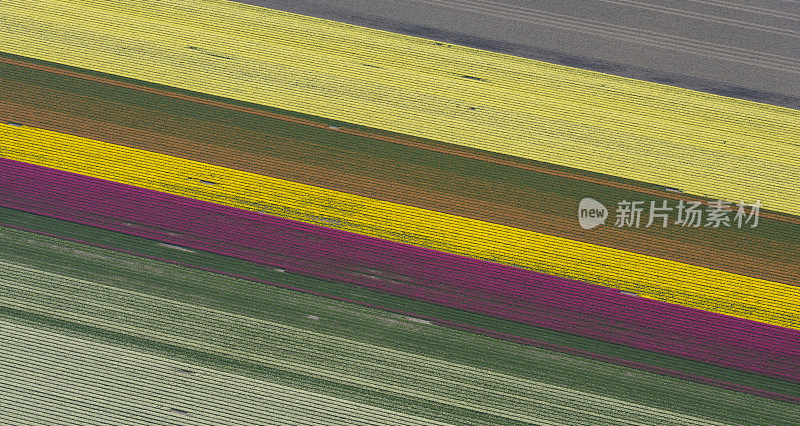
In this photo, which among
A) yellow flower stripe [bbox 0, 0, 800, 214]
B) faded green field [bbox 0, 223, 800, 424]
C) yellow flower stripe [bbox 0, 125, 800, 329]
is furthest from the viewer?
yellow flower stripe [bbox 0, 0, 800, 214]

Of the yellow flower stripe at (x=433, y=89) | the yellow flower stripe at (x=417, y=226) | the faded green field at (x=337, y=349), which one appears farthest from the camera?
the yellow flower stripe at (x=433, y=89)

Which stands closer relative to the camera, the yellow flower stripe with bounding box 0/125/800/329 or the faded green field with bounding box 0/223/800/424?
the faded green field with bounding box 0/223/800/424

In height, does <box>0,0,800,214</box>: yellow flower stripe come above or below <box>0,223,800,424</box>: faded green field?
above

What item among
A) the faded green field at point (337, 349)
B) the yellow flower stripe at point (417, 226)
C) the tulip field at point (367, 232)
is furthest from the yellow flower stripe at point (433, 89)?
the faded green field at point (337, 349)

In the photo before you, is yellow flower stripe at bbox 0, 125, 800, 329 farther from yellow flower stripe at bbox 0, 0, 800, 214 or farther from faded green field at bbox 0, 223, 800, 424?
yellow flower stripe at bbox 0, 0, 800, 214

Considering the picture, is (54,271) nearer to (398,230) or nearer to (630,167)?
(398,230)

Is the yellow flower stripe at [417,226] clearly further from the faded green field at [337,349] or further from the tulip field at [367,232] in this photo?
the faded green field at [337,349]

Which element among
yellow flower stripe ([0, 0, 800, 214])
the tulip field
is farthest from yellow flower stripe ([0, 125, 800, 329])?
yellow flower stripe ([0, 0, 800, 214])
